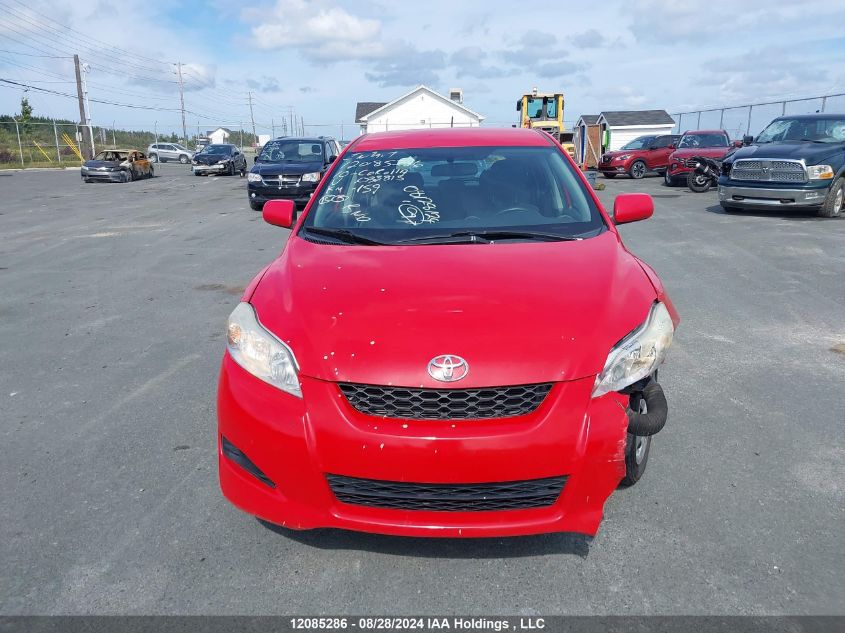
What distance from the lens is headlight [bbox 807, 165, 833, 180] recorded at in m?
12.2

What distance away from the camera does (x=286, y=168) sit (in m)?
15.6

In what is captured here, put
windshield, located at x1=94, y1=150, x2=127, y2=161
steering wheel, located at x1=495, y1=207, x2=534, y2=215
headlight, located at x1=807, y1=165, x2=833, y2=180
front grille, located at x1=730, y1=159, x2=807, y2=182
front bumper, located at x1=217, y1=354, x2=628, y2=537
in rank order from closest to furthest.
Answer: front bumper, located at x1=217, y1=354, x2=628, y2=537, steering wheel, located at x1=495, y1=207, x2=534, y2=215, headlight, located at x1=807, y1=165, x2=833, y2=180, front grille, located at x1=730, y1=159, x2=807, y2=182, windshield, located at x1=94, y1=150, x2=127, y2=161

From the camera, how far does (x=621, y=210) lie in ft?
13.1

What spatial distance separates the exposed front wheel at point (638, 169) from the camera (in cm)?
2706

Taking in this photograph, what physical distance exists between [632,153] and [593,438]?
26788mm

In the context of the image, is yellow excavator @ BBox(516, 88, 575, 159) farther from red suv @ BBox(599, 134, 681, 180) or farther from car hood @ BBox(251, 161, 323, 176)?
car hood @ BBox(251, 161, 323, 176)

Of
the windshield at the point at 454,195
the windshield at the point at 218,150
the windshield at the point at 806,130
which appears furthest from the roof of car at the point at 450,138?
the windshield at the point at 218,150

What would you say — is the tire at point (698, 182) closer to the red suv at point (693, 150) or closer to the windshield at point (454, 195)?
the red suv at point (693, 150)

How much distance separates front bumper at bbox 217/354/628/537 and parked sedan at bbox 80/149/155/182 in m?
29.7

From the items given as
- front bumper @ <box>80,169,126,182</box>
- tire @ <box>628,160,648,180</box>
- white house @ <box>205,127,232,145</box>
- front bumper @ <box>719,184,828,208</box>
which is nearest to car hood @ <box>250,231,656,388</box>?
front bumper @ <box>719,184,828,208</box>

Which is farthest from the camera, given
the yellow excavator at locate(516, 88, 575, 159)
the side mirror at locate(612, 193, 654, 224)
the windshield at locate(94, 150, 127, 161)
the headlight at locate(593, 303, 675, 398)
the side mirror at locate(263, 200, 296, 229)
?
the yellow excavator at locate(516, 88, 575, 159)

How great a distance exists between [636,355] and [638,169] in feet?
87.6

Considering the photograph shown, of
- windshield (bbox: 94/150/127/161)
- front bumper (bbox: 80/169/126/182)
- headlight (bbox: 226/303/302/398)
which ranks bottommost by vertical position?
front bumper (bbox: 80/169/126/182)

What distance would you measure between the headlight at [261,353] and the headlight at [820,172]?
12.6m
